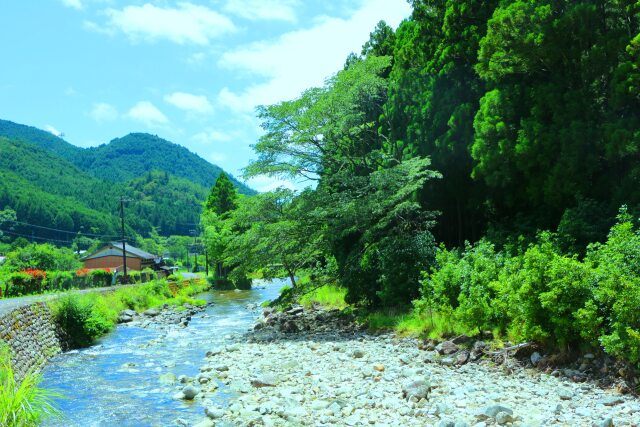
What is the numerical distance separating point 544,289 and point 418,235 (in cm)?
804

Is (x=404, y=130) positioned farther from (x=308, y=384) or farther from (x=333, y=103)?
(x=308, y=384)

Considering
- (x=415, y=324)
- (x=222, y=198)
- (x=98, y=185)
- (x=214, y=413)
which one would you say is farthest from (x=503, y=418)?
(x=98, y=185)

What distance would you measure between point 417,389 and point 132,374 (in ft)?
26.9

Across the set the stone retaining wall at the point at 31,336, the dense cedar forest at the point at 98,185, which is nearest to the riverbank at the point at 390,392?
the stone retaining wall at the point at 31,336

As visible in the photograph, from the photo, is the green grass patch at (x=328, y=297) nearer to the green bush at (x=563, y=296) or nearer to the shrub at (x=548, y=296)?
the green bush at (x=563, y=296)

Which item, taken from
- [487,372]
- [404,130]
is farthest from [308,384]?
[404,130]

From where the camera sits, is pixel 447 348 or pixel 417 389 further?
pixel 447 348

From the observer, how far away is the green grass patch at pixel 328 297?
81.7 ft

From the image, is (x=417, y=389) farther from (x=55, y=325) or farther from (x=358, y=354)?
(x=55, y=325)

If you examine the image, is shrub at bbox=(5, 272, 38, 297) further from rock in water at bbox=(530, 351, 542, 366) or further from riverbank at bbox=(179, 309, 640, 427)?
rock in water at bbox=(530, 351, 542, 366)

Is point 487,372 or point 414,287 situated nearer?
point 487,372

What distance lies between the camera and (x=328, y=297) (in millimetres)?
26156

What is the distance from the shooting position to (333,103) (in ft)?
68.1

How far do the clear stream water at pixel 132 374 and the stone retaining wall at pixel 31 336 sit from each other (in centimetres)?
46
